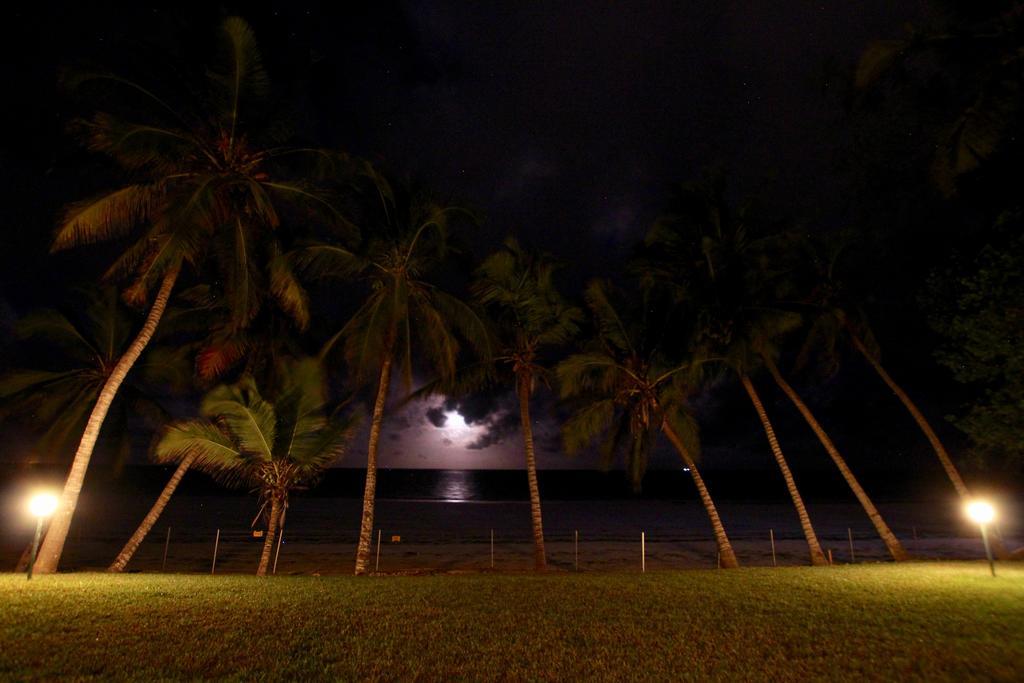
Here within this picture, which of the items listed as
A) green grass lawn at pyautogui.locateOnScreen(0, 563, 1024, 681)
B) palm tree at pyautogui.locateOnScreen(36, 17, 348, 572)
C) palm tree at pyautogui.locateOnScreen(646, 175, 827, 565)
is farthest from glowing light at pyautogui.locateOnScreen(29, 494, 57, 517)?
palm tree at pyautogui.locateOnScreen(646, 175, 827, 565)

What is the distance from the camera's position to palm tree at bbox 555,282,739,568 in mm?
16234

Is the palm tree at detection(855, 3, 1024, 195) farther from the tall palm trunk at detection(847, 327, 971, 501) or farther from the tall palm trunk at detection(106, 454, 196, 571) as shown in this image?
the tall palm trunk at detection(106, 454, 196, 571)

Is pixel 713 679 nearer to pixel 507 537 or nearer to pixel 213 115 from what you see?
pixel 213 115

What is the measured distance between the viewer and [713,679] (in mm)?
4406

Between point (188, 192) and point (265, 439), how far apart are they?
5786mm

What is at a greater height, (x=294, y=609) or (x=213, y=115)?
(x=213, y=115)

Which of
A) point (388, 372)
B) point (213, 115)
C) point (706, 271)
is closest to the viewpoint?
point (213, 115)

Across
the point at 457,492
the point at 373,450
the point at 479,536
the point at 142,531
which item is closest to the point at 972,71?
the point at 373,450

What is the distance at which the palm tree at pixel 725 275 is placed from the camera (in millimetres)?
16375

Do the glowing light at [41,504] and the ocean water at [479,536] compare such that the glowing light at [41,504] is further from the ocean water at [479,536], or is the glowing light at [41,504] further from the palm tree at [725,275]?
the palm tree at [725,275]

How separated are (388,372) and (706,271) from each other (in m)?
10.5

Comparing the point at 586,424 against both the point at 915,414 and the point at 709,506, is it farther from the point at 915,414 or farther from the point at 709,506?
the point at 915,414

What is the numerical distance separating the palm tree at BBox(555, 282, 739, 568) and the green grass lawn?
7655 mm

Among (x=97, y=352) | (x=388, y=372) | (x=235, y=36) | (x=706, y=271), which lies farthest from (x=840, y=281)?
(x=97, y=352)
